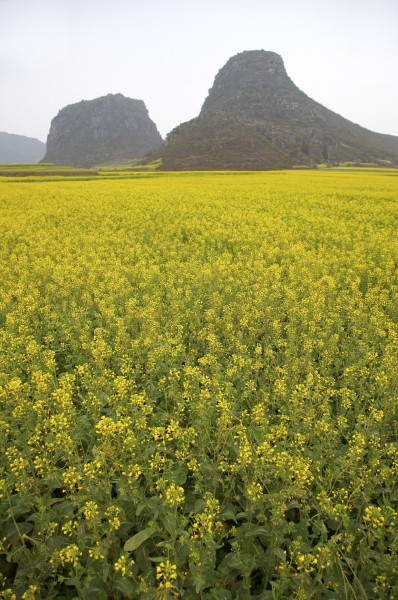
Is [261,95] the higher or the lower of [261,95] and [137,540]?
the higher

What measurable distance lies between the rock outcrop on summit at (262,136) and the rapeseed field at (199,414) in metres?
77.3

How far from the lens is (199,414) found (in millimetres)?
3869

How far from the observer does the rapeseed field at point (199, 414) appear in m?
2.93

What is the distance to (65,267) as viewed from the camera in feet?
31.5

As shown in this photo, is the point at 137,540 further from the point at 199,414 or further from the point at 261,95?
the point at 261,95

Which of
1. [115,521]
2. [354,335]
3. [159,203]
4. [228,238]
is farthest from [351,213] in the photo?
[115,521]

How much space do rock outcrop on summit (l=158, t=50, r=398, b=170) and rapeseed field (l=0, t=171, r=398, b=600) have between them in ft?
254

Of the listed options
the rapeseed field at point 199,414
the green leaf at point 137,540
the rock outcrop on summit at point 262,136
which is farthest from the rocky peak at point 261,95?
the green leaf at point 137,540

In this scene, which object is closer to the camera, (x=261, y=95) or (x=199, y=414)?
(x=199, y=414)

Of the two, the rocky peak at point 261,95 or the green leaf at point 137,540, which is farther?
the rocky peak at point 261,95

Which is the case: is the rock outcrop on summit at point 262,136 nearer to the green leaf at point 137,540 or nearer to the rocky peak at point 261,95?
the rocky peak at point 261,95

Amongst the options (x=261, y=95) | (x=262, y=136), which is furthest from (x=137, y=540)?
(x=261, y=95)

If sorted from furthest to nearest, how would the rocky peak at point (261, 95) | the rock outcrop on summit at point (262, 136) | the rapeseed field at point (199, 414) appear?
the rocky peak at point (261, 95), the rock outcrop on summit at point (262, 136), the rapeseed field at point (199, 414)

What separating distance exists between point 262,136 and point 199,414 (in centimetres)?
11789
